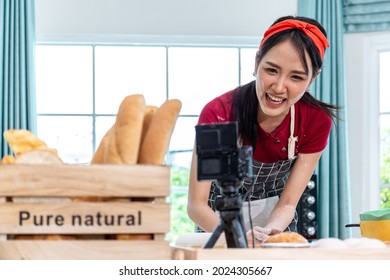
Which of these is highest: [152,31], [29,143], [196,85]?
[152,31]

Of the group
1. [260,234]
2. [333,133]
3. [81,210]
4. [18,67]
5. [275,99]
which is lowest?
[260,234]

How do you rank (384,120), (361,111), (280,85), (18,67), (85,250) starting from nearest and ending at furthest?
(85,250)
(280,85)
(18,67)
(361,111)
(384,120)

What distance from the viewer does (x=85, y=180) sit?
4.00ft

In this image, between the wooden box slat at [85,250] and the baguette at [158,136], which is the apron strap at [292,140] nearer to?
the baguette at [158,136]

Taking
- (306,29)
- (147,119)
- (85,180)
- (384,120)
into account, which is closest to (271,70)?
(306,29)

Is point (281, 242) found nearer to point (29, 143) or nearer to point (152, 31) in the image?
point (29, 143)

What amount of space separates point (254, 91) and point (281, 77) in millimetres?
248

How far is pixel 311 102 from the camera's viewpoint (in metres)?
2.40

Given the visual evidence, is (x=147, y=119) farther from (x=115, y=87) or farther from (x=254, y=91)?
(x=115, y=87)

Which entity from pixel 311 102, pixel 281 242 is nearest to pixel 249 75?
pixel 311 102

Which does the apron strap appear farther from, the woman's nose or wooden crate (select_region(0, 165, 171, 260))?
wooden crate (select_region(0, 165, 171, 260))

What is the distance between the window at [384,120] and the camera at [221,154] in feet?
13.3
